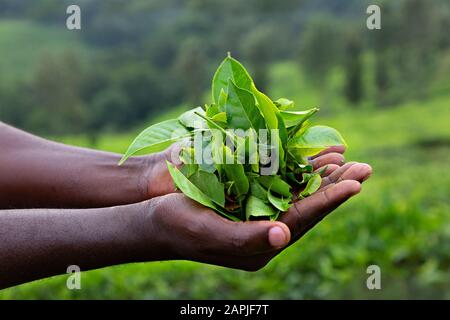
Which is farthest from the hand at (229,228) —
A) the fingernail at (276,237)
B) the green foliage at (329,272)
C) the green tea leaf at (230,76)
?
the green foliage at (329,272)

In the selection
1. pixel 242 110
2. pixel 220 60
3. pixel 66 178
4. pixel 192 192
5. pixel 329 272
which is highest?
pixel 220 60

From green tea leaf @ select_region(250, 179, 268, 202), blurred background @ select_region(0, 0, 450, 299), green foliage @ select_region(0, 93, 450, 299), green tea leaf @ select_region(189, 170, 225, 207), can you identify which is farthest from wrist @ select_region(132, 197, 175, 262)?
blurred background @ select_region(0, 0, 450, 299)

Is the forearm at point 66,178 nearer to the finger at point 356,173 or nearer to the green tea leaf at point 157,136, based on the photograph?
the green tea leaf at point 157,136

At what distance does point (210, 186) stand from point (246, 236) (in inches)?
7.1

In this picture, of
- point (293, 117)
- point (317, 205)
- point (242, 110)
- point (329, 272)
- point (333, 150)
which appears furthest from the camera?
point (329, 272)

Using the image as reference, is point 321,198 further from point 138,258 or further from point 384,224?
point 384,224

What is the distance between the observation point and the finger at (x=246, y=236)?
145 centimetres

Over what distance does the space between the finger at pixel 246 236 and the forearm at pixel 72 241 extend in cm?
18

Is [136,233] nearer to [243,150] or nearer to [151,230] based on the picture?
[151,230]

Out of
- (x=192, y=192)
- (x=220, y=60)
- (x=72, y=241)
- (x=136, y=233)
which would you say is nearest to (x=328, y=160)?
(x=192, y=192)

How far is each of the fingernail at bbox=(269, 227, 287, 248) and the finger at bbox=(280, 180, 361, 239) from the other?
0.15 meters

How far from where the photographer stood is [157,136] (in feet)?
5.90

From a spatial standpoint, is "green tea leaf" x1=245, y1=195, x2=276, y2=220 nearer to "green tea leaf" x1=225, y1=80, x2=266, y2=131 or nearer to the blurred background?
"green tea leaf" x1=225, y1=80, x2=266, y2=131

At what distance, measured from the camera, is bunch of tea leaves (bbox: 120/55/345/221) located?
1603mm
